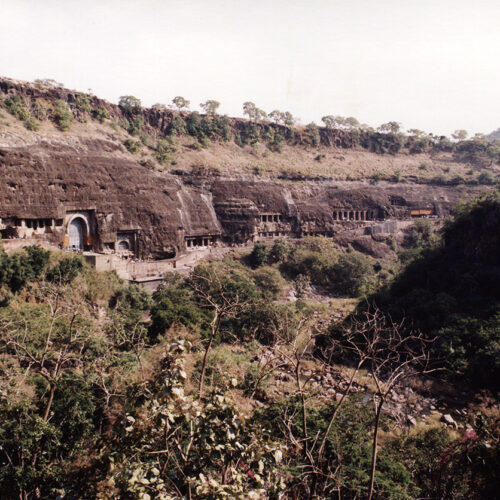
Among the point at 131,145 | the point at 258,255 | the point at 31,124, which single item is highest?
the point at 31,124

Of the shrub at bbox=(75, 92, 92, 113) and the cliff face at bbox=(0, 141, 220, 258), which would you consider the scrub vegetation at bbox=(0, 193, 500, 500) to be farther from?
the shrub at bbox=(75, 92, 92, 113)

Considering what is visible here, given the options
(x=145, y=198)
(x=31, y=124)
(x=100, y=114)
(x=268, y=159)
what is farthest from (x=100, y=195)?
(x=268, y=159)

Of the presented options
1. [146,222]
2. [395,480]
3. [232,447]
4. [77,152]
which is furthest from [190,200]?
[232,447]

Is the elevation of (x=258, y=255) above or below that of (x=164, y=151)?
below

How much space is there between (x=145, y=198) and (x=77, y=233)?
18.6 feet

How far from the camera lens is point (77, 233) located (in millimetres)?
27703

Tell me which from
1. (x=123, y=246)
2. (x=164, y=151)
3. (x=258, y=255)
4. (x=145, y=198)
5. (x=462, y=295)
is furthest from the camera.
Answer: (x=164, y=151)

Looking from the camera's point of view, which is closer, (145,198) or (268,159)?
(145,198)

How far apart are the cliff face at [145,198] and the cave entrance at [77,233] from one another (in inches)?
10.2

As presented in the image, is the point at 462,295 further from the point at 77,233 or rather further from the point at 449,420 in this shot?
the point at 77,233

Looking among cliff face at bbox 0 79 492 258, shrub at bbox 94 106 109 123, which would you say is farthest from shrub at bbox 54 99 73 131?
shrub at bbox 94 106 109 123

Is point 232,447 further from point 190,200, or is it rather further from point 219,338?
point 190,200

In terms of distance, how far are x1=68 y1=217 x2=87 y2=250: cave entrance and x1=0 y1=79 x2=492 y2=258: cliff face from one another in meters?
0.26

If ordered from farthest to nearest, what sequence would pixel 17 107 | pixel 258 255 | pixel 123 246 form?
1. pixel 17 107
2. pixel 258 255
3. pixel 123 246
